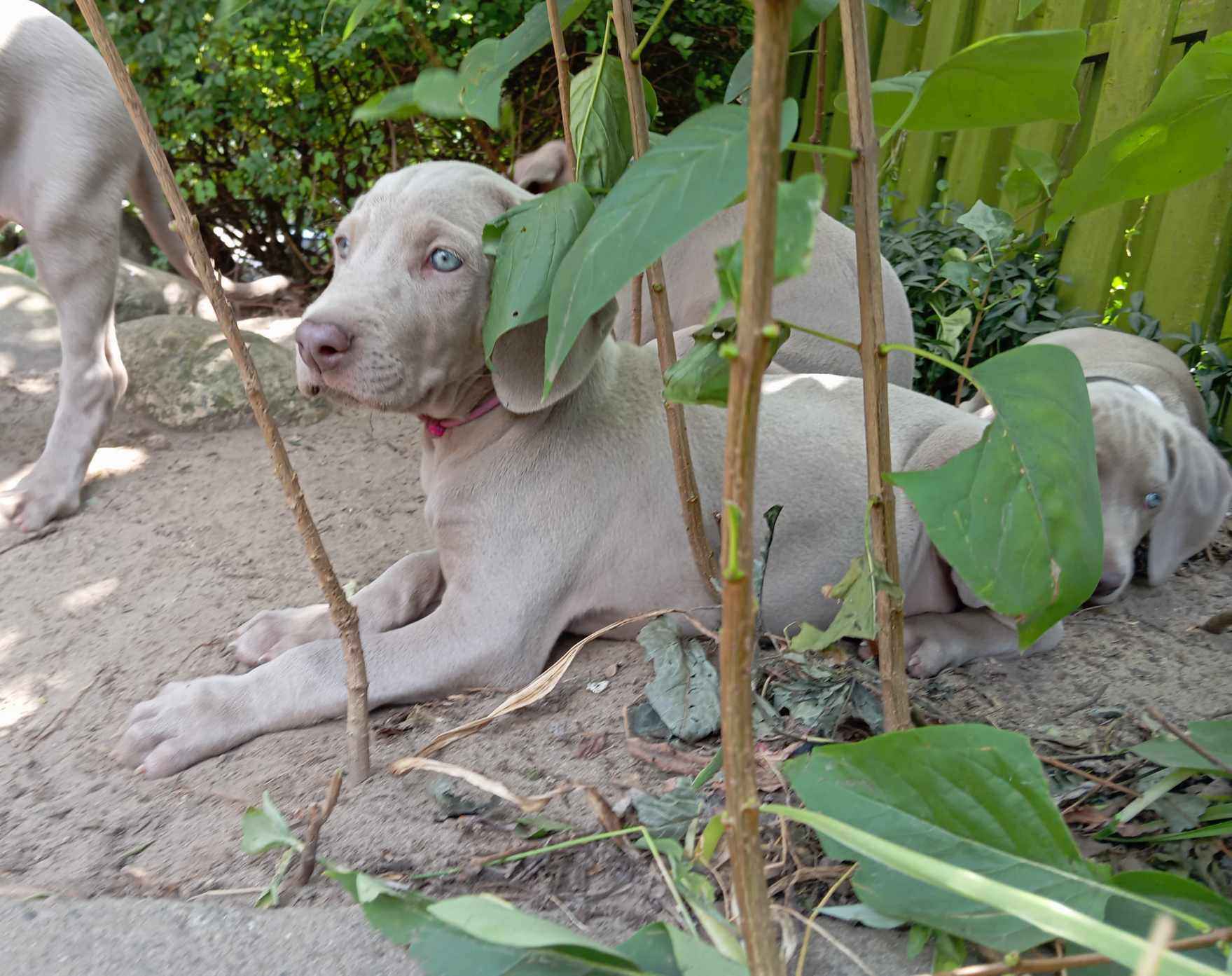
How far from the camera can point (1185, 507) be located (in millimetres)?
2875

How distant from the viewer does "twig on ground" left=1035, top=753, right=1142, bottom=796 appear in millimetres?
1555

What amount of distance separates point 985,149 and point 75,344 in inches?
154

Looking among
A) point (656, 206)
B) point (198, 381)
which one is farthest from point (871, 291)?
point (198, 381)

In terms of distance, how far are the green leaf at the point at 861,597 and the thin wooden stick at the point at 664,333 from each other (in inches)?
16.3

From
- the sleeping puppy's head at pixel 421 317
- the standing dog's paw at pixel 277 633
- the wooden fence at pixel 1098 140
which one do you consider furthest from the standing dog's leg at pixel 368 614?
the wooden fence at pixel 1098 140

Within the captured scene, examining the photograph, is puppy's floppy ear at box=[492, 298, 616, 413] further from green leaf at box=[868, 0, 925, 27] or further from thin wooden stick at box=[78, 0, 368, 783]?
green leaf at box=[868, 0, 925, 27]

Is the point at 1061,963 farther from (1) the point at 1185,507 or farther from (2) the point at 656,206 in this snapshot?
(1) the point at 1185,507

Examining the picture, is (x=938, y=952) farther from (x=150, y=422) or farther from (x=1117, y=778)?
(x=150, y=422)

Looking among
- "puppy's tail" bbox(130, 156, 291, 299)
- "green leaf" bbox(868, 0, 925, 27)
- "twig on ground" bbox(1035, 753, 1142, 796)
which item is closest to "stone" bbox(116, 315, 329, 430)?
"puppy's tail" bbox(130, 156, 291, 299)

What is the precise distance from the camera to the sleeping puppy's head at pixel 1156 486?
2850 millimetres

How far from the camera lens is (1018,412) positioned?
1099 millimetres

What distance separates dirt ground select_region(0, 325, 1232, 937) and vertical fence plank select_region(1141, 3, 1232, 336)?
1.08 meters

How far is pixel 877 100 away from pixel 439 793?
4.05ft

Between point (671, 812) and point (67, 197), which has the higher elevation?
point (67, 197)
